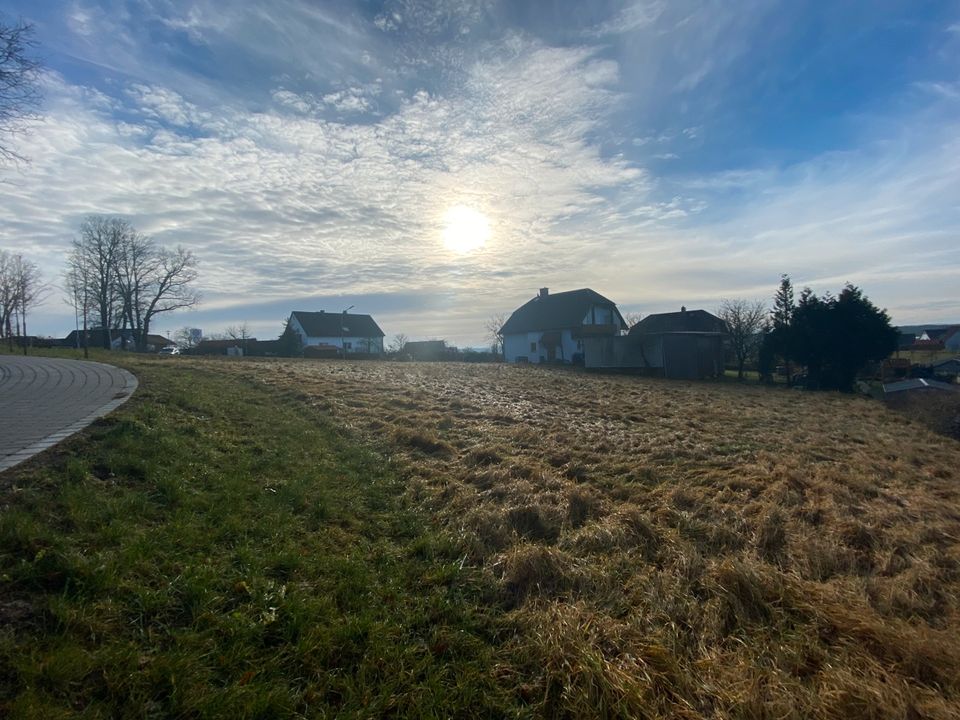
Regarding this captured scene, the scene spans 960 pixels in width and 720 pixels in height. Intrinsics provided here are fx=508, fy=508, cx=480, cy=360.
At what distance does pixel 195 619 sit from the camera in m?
3.12

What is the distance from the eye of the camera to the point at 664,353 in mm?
30016

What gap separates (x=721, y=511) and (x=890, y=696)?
9.64ft

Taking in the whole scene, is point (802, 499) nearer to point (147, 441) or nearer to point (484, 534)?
point (484, 534)

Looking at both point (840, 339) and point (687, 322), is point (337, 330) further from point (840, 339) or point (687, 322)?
point (840, 339)

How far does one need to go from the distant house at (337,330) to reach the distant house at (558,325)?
853 inches

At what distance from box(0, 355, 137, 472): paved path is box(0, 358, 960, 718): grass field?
63 cm

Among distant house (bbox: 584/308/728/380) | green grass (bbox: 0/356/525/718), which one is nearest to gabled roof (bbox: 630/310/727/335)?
distant house (bbox: 584/308/728/380)

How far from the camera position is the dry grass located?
2920mm

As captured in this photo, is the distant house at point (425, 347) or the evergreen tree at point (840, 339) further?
the distant house at point (425, 347)

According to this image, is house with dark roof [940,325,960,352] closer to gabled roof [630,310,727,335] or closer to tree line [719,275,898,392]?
gabled roof [630,310,727,335]

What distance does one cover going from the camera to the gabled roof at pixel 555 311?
4259cm

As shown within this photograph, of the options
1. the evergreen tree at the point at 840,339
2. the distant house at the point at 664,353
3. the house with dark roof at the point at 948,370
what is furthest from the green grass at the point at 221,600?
the house with dark roof at the point at 948,370

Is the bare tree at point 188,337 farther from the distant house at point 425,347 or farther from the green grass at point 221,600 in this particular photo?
the green grass at point 221,600

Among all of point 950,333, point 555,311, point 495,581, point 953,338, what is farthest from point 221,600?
point 950,333
